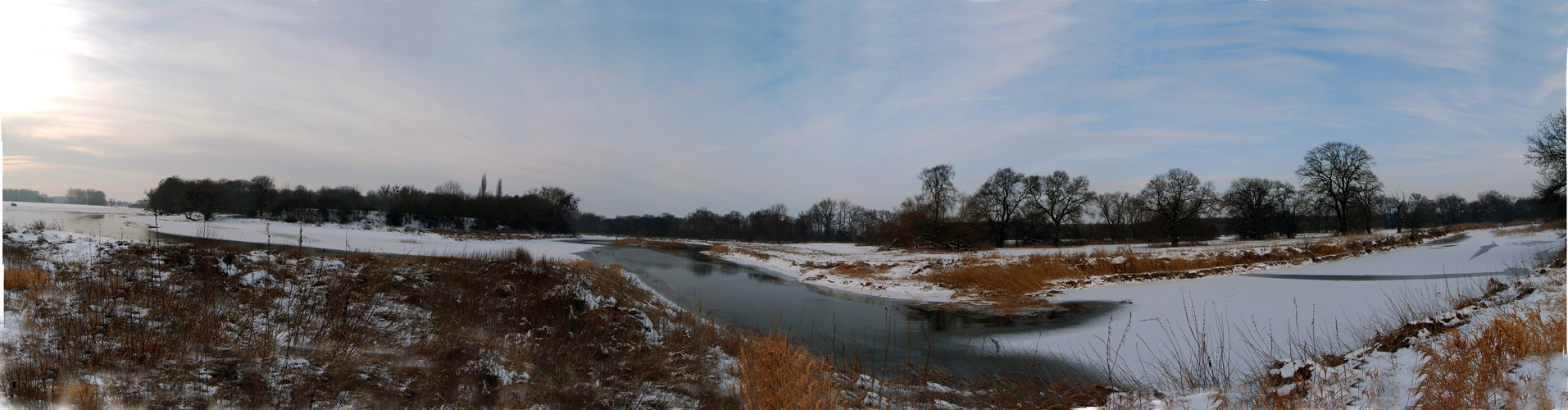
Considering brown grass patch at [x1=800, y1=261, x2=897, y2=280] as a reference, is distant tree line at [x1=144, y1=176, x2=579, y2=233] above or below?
above

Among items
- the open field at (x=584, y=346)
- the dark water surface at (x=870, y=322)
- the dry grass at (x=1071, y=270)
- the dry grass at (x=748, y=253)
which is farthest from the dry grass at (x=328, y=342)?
the dry grass at (x=748, y=253)

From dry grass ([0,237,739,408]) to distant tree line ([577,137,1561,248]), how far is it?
32.8 m

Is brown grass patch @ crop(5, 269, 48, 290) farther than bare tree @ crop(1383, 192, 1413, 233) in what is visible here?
No

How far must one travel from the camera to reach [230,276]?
32.9 ft

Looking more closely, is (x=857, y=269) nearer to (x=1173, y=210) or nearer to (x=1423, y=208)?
(x=1173, y=210)

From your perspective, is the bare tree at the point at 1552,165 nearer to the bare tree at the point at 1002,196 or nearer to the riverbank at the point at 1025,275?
the riverbank at the point at 1025,275

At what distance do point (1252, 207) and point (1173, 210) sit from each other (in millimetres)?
15978

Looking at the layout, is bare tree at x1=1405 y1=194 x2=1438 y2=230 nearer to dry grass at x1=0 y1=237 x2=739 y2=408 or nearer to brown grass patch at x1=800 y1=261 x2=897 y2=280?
brown grass patch at x1=800 y1=261 x2=897 y2=280

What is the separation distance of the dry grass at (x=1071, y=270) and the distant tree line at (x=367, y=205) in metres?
23.0

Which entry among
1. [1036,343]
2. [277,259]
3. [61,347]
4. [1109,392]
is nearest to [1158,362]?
[1109,392]

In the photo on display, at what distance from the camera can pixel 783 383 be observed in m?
5.09

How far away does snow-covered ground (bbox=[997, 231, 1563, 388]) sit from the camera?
8047 millimetres

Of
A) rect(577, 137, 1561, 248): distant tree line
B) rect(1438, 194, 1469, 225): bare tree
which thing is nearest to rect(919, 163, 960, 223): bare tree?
rect(577, 137, 1561, 248): distant tree line

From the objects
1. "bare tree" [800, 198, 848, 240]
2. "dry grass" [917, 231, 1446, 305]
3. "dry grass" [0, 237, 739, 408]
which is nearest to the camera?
"dry grass" [0, 237, 739, 408]
